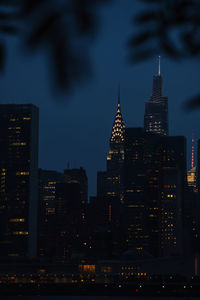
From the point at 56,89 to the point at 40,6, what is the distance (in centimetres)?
22

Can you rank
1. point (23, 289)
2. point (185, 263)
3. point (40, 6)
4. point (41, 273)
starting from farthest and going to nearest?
point (185, 263), point (41, 273), point (23, 289), point (40, 6)

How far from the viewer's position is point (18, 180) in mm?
183000

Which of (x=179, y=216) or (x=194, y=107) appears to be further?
(x=179, y=216)

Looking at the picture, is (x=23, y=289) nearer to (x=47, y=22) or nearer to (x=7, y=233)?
(x=7, y=233)

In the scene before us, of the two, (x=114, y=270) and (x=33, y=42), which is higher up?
(x=33, y=42)

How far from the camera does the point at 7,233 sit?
175m

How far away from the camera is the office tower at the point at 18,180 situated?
173 m

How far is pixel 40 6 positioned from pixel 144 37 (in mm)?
377

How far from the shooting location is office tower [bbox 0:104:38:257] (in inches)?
6821

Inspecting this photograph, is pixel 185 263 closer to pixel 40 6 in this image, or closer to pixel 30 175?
pixel 30 175

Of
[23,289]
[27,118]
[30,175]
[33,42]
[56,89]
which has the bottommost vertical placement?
[23,289]

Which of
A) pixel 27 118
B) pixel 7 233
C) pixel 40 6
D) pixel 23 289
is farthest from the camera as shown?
pixel 27 118

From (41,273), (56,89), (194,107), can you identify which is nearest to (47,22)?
(56,89)

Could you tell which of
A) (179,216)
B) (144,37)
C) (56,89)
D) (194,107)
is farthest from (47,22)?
(179,216)
